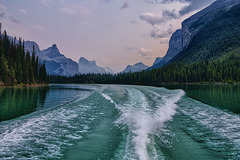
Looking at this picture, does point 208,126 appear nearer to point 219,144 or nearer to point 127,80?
point 219,144

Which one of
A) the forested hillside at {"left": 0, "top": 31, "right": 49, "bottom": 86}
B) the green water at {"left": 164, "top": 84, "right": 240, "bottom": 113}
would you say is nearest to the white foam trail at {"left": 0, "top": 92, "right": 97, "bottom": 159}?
the green water at {"left": 164, "top": 84, "right": 240, "bottom": 113}

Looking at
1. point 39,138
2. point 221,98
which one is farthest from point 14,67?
point 221,98

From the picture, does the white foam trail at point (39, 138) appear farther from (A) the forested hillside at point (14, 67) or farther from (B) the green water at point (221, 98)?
→ (A) the forested hillside at point (14, 67)

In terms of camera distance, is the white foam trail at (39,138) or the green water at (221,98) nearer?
the white foam trail at (39,138)

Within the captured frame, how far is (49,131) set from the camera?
9.13 meters

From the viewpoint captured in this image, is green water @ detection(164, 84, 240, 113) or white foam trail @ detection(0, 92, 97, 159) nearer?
white foam trail @ detection(0, 92, 97, 159)

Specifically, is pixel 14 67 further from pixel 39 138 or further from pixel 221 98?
pixel 221 98

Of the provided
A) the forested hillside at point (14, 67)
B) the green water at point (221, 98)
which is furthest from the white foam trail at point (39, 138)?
the forested hillside at point (14, 67)

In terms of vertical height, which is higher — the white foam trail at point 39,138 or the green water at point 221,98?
the green water at point 221,98

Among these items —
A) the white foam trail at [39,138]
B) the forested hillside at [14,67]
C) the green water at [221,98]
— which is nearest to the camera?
the white foam trail at [39,138]

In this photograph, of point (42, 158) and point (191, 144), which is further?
point (191, 144)

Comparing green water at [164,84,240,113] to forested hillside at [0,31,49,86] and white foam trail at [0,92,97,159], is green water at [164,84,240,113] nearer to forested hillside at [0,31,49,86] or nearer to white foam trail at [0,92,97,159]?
white foam trail at [0,92,97,159]

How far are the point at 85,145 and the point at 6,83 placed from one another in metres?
86.5

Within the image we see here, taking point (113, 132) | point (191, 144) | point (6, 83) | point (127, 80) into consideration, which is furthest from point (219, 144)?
point (127, 80)
